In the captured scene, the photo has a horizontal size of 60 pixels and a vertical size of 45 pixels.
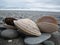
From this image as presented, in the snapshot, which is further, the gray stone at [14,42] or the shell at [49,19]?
the shell at [49,19]

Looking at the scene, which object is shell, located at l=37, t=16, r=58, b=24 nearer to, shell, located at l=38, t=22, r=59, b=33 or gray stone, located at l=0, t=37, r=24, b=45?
shell, located at l=38, t=22, r=59, b=33

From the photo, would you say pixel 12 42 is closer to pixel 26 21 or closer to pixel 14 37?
pixel 14 37

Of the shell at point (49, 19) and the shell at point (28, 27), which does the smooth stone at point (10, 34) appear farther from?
the shell at point (49, 19)

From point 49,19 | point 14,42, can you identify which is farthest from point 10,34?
point 49,19

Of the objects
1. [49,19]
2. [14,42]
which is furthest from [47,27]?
[14,42]

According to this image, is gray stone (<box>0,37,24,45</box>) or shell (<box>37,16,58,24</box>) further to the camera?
shell (<box>37,16,58,24</box>)

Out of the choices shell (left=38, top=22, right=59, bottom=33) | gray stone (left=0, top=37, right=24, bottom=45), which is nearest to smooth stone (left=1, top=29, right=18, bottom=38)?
gray stone (left=0, top=37, right=24, bottom=45)

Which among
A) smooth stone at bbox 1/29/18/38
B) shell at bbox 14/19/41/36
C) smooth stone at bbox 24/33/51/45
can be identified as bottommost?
smooth stone at bbox 24/33/51/45

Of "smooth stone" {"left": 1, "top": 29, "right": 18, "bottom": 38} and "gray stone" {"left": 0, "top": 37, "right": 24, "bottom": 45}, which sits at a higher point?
"smooth stone" {"left": 1, "top": 29, "right": 18, "bottom": 38}

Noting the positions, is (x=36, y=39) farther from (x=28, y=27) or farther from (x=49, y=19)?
(x=49, y=19)

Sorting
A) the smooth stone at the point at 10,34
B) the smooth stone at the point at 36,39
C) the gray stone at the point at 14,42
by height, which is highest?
the smooth stone at the point at 10,34

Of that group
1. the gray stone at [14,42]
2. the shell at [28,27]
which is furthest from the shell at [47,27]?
the gray stone at [14,42]

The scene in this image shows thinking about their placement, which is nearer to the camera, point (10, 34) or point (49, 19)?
point (10, 34)

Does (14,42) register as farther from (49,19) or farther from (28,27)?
(49,19)
